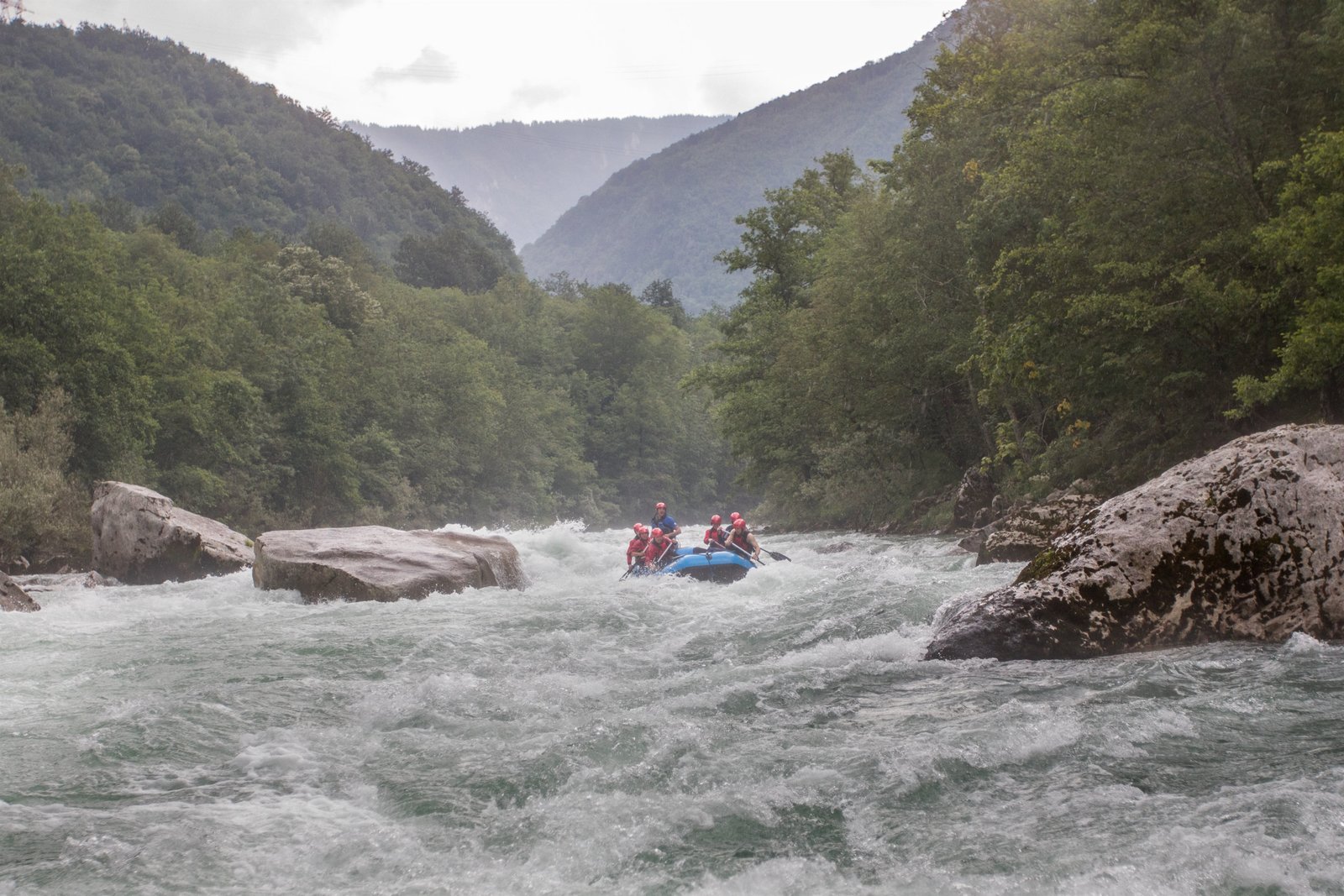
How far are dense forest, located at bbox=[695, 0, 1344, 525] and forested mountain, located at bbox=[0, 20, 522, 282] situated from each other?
177 ft

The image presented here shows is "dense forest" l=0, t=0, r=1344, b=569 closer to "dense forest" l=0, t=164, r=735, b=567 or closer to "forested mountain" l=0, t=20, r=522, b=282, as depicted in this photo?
"dense forest" l=0, t=164, r=735, b=567

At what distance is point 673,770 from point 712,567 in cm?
1077

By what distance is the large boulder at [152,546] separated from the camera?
19.0 metres

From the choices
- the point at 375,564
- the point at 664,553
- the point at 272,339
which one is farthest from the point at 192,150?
the point at 375,564

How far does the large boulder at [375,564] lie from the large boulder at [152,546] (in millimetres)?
2907

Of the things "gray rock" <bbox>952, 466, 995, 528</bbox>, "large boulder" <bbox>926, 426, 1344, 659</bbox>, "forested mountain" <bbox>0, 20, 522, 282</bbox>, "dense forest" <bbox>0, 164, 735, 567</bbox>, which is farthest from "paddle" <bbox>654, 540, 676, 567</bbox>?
"forested mountain" <bbox>0, 20, 522, 282</bbox>

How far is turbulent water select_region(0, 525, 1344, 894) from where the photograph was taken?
4473 mm

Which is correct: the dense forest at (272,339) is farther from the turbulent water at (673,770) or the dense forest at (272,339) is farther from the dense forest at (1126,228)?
the dense forest at (1126,228)

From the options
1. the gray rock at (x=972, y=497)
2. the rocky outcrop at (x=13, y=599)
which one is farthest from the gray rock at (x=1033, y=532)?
the rocky outcrop at (x=13, y=599)

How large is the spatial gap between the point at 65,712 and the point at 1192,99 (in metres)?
15.5

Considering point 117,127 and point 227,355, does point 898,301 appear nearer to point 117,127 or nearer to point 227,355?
point 227,355

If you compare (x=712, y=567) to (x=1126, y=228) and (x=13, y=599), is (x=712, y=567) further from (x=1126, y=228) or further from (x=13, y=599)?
(x=13, y=599)

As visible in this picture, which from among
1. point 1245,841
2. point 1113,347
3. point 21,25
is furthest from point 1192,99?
point 21,25

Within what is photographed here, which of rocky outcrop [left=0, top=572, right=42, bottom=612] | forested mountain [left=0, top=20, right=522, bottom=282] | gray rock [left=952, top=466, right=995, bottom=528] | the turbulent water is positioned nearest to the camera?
the turbulent water
